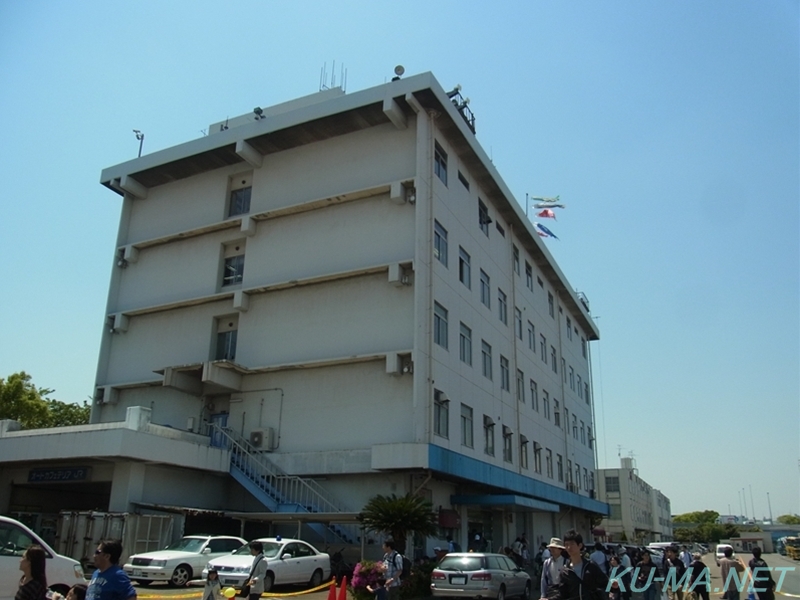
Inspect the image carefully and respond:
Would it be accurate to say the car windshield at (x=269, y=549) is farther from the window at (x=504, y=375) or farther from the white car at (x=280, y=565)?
the window at (x=504, y=375)

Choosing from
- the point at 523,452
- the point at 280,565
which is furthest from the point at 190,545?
the point at 523,452

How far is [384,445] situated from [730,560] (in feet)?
40.3

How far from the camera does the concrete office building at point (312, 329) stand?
26.2 m

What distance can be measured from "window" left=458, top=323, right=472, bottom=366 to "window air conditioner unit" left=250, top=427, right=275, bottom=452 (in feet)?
27.7

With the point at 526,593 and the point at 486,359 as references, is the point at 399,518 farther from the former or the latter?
the point at 486,359

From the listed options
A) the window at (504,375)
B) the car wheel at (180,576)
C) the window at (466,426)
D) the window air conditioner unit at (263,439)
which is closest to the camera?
the car wheel at (180,576)

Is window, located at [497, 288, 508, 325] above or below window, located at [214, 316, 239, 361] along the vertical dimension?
above

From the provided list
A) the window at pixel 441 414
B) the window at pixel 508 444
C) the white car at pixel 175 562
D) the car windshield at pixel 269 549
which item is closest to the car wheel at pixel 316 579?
the car windshield at pixel 269 549

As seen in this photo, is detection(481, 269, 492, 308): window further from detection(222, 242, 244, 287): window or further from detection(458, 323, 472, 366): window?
detection(222, 242, 244, 287): window

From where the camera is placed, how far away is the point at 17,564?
1206cm

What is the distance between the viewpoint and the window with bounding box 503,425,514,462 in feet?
115

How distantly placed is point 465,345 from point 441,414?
15.1ft

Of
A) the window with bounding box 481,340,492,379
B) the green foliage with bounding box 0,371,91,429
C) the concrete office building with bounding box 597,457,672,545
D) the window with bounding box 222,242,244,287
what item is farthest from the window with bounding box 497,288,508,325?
the concrete office building with bounding box 597,457,672,545

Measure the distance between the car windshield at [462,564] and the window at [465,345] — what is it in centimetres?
1175
